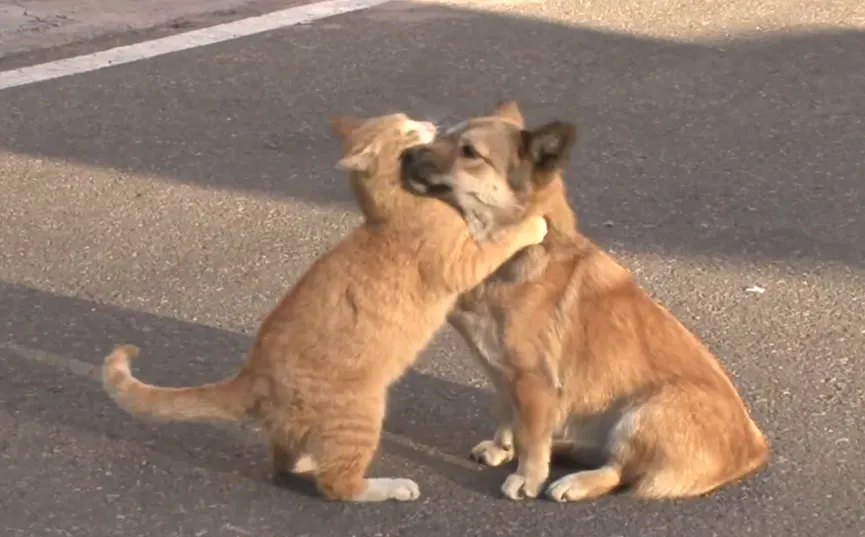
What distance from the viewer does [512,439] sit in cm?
477

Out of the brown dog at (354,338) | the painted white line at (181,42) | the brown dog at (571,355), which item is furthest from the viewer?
the painted white line at (181,42)

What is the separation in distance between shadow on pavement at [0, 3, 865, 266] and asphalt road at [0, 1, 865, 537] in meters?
0.02

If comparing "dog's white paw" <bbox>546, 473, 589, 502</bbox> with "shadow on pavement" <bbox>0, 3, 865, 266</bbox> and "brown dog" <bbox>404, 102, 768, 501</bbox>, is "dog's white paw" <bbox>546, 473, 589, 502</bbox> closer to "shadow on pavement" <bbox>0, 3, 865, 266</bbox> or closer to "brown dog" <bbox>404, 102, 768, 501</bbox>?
"brown dog" <bbox>404, 102, 768, 501</bbox>

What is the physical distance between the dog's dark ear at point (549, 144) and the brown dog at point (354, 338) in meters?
0.18

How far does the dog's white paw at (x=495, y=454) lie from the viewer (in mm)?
4840

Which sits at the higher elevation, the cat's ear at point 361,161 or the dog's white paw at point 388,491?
the cat's ear at point 361,161

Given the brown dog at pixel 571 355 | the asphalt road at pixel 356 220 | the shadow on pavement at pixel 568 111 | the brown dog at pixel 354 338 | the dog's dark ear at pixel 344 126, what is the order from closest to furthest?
the brown dog at pixel 354 338
the brown dog at pixel 571 355
the asphalt road at pixel 356 220
the dog's dark ear at pixel 344 126
the shadow on pavement at pixel 568 111

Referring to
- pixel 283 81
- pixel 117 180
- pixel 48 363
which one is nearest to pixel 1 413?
pixel 48 363

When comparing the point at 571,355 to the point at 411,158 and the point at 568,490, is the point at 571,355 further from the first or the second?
the point at 411,158

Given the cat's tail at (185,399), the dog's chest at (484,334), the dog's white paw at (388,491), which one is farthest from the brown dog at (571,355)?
the cat's tail at (185,399)

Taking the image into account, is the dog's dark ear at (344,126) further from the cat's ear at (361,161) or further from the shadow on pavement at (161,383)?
the shadow on pavement at (161,383)

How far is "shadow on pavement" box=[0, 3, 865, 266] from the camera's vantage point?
714 cm

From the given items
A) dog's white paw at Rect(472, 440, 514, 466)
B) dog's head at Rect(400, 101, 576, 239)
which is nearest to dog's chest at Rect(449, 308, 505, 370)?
dog's head at Rect(400, 101, 576, 239)

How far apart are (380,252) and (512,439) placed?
0.73m
